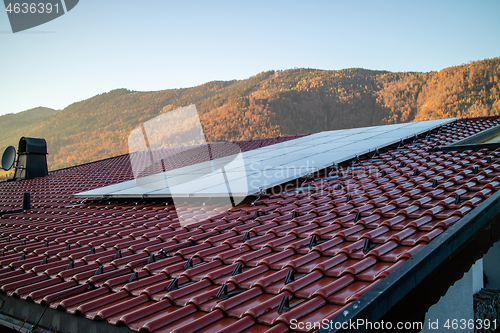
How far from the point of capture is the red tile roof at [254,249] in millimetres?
2738

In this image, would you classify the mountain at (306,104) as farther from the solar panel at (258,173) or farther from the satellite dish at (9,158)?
the solar panel at (258,173)

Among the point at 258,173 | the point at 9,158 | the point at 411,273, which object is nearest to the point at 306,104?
the point at 9,158

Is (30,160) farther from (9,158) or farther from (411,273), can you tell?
(411,273)

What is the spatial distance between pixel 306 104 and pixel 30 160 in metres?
55.2

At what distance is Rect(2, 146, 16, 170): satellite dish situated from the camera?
15446mm

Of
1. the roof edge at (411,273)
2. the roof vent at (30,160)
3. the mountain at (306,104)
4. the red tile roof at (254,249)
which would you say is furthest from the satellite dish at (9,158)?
the mountain at (306,104)

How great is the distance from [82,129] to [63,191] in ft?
183

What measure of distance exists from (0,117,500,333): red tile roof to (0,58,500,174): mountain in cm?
3847

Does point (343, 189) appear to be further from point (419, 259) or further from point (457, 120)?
point (457, 120)

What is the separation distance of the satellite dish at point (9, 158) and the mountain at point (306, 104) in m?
25.7

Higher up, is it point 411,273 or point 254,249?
point 411,273

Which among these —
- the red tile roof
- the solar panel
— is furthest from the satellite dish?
the red tile roof

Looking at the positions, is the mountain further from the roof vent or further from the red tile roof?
the red tile roof

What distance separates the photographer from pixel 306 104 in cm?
6562
